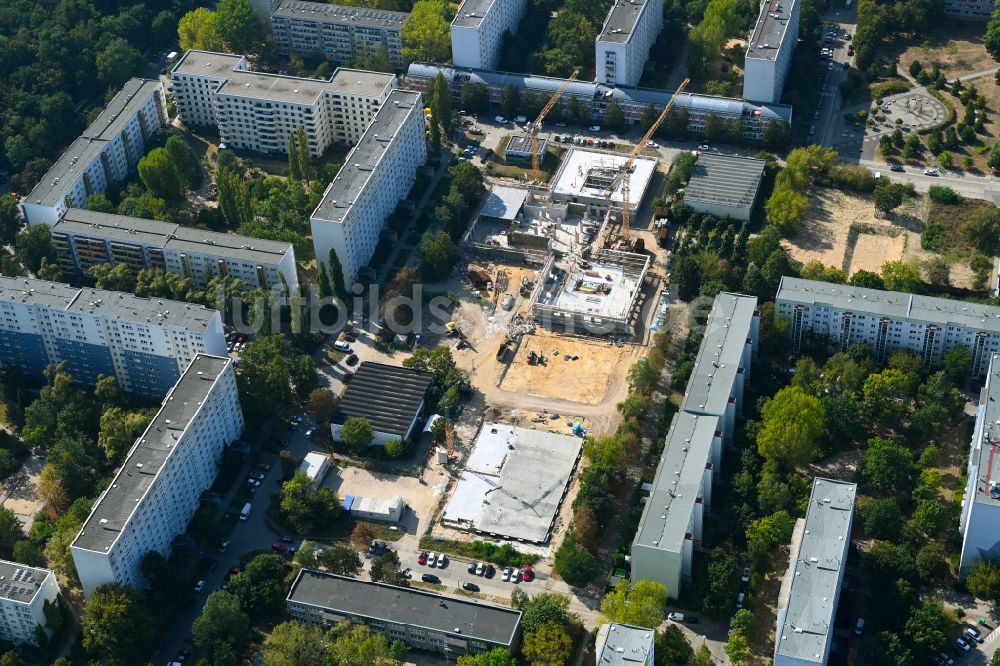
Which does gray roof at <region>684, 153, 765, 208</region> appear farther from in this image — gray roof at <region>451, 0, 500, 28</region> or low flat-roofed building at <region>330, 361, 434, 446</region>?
low flat-roofed building at <region>330, 361, 434, 446</region>

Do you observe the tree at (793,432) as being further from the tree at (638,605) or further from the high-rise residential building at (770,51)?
the high-rise residential building at (770,51)

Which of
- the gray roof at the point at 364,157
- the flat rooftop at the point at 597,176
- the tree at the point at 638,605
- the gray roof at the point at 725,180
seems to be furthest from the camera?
the flat rooftop at the point at 597,176

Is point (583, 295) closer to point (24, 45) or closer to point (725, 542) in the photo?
point (725, 542)

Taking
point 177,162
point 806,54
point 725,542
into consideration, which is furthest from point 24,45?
point 725,542

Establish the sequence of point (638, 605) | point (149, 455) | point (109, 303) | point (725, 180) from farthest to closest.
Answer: point (725, 180) < point (109, 303) < point (149, 455) < point (638, 605)

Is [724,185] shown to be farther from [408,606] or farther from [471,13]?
[408,606]

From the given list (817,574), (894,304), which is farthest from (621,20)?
(817,574)

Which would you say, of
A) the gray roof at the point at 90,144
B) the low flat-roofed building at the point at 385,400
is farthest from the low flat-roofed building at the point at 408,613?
the gray roof at the point at 90,144
